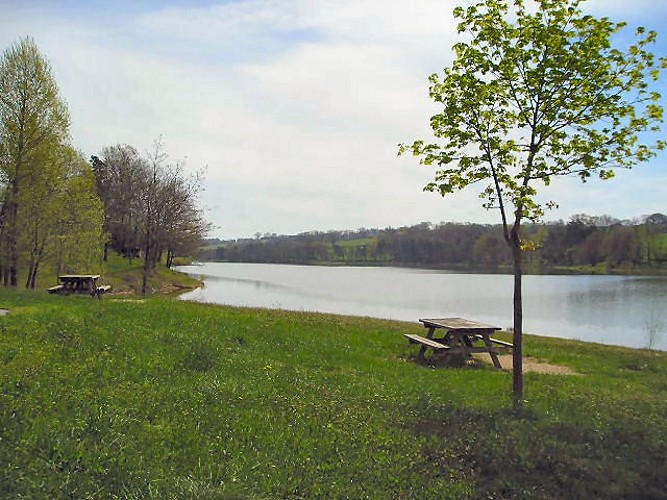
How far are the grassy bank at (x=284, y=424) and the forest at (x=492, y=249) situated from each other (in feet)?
131

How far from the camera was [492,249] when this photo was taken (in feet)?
323

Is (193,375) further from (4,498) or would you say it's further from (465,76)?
(465,76)

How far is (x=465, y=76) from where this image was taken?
7820 millimetres

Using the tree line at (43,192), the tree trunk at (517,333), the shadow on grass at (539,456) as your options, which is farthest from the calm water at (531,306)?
the shadow on grass at (539,456)

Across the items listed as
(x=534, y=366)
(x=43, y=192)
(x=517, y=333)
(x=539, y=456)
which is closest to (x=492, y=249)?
(x=43, y=192)

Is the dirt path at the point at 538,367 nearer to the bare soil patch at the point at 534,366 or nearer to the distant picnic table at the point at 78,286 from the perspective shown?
the bare soil patch at the point at 534,366

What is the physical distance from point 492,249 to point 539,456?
9623 cm

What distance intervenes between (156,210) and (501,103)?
97.0 ft

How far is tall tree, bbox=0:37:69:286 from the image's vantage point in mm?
22766

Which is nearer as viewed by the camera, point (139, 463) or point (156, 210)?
point (139, 463)

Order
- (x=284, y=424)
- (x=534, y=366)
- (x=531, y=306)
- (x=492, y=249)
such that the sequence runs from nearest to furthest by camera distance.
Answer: (x=284, y=424), (x=534, y=366), (x=531, y=306), (x=492, y=249)

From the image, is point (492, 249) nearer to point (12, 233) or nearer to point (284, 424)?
point (12, 233)

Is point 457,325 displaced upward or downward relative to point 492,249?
downward

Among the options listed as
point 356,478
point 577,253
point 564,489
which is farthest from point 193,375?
point 577,253
